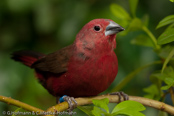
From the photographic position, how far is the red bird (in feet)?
7.08

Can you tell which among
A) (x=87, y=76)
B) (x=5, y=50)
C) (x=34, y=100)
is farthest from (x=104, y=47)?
(x=5, y=50)

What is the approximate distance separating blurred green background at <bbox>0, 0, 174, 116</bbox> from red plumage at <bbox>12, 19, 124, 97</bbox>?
1.17 m

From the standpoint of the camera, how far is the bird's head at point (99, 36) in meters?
2.23

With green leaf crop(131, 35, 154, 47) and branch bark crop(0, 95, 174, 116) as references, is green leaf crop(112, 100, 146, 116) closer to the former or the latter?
branch bark crop(0, 95, 174, 116)

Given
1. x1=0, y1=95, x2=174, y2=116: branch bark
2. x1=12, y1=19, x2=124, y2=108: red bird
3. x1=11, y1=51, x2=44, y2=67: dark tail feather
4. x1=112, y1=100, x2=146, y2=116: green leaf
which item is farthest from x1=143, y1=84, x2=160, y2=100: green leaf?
x1=11, y1=51, x2=44, y2=67: dark tail feather

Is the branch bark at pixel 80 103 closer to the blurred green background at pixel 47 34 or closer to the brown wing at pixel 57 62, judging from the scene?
the brown wing at pixel 57 62

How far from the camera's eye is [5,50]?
160 inches

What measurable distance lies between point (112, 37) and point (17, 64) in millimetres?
1939

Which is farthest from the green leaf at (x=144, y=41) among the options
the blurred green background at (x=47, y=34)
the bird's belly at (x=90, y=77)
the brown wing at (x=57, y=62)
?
the blurred green background at (x=47, y=34)

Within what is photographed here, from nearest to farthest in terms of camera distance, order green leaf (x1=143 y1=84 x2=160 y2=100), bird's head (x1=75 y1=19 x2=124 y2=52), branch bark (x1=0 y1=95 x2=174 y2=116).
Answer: branch bark (x1=0 y1=95 x2=174 y2=116) < green leaf (x1=143 y1=84 x2=160 y2=100) < bird's head (x1=75 y1=19 x2=124 y2=52)

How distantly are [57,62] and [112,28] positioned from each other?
567 millimetres

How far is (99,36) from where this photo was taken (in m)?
2.26

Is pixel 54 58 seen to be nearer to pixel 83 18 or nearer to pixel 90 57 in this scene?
pixel 90 57

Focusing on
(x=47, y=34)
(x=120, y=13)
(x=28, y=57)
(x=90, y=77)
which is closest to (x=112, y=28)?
(x=120, y=13)
